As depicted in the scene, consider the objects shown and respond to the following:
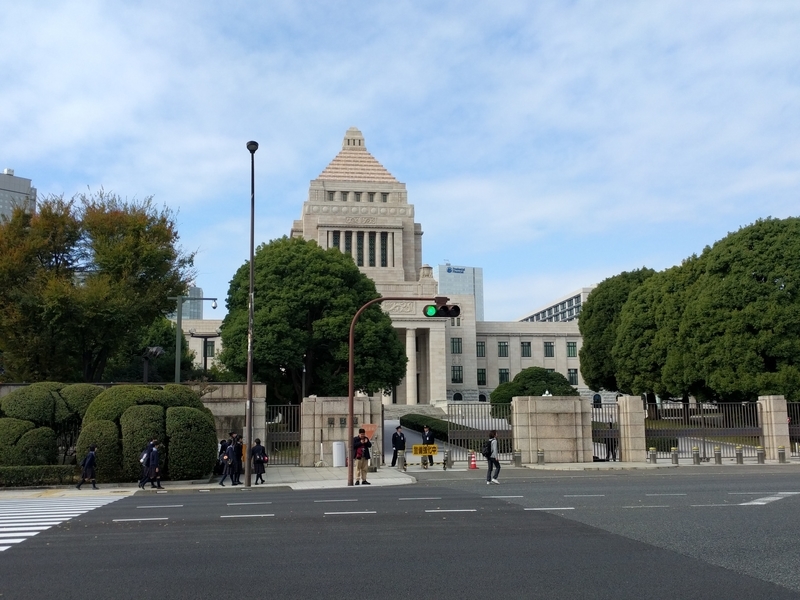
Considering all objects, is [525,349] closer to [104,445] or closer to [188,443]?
[188,443]

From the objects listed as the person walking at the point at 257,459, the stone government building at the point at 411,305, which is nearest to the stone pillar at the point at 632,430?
the person walking at the point at 257,459

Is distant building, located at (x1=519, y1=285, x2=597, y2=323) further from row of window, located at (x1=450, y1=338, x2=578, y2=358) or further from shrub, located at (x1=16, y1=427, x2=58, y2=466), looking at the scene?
shrub, located at (x1=16, y1=427, x2=58, y2=466)

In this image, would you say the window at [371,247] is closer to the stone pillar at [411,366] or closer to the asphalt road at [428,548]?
the stone pillar at [411,366]

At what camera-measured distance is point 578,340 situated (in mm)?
97250

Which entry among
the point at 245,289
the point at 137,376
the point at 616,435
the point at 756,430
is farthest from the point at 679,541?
the point at 137,376

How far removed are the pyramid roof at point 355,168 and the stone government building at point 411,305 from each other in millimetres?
122

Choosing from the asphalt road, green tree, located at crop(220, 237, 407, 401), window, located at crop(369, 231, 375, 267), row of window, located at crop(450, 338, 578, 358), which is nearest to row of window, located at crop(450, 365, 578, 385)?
row of window, located at crop(450, 338, 578, 358)

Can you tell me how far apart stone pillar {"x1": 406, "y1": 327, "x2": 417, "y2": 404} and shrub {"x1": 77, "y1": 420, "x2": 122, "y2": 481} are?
56.9 metres

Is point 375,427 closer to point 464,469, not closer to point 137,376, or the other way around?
point 464,469

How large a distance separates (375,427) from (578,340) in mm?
71595

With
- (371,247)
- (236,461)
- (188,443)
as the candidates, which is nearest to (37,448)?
(188,443)

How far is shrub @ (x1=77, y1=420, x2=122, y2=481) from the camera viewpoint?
23453mm

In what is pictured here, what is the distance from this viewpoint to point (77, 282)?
3475cm

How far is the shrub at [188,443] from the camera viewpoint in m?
24.2
